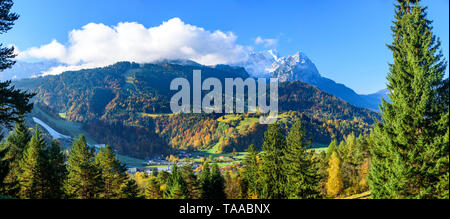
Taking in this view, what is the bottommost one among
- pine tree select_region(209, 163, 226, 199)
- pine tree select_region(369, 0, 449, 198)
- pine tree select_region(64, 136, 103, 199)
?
pine tree select_region(209, 163, 226, 199)

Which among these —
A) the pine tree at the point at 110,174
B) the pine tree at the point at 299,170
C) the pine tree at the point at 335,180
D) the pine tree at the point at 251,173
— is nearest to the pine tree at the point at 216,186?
the pine tree at the point at 251,173

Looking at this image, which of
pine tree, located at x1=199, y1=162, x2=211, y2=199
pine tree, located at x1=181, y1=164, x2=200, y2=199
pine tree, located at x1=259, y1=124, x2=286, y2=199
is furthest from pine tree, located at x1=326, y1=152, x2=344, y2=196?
pine tree, located at x1=181, y1=164, x2=200, y2=199

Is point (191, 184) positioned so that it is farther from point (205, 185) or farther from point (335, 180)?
point (335, 180)

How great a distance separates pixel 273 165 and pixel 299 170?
178 inches

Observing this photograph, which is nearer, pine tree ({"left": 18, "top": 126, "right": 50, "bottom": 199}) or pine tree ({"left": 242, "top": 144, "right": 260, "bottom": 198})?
pine tree ({"left": 18, "top": 126, "right": 50, "bottom": 199})

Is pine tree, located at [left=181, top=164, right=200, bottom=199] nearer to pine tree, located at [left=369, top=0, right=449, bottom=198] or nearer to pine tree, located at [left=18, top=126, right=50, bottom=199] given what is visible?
pine tree, located at [left=18, top=126, right=50, bottom=199]

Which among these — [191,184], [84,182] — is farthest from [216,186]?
[84,182]

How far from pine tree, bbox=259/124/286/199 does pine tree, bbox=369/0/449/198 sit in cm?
1898

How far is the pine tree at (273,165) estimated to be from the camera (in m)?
38.5

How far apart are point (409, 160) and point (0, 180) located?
33321 mm

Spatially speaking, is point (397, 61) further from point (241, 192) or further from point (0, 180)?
point (241, 192)

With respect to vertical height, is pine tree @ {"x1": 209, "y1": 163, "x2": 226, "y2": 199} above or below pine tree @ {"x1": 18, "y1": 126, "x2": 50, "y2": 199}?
below

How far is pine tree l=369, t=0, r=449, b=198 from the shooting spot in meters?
17.1

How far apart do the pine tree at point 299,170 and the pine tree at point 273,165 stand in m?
2.04
